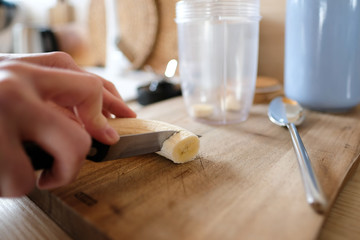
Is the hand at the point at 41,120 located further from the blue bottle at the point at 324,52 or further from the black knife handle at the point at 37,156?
the blue bottle at the point at 324,52

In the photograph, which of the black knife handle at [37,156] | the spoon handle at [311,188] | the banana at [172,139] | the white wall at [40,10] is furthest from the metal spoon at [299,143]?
the white wall at [40,10]

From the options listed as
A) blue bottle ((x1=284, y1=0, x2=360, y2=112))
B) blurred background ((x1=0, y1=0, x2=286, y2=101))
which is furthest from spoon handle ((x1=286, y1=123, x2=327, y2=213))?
blurred background ((x1=0, y1=0, x2=286, y2=101))

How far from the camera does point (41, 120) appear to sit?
0.78 ft

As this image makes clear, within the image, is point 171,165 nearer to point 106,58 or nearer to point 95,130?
point 95,130

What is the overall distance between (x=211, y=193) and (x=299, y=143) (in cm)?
17

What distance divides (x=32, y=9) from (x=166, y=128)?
2008 millimetres

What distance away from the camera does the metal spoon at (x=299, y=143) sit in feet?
0.89

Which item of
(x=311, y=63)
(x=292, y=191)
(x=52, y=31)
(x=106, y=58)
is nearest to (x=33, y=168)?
(x=292, y=191)

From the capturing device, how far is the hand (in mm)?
229

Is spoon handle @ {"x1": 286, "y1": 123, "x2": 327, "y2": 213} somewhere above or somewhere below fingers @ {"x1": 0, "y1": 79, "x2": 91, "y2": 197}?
below

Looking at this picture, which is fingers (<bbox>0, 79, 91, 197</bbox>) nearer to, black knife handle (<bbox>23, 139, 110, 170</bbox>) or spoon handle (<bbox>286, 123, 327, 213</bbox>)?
black knife handle (<bbox>23, 139, 110, 170</bbox>)

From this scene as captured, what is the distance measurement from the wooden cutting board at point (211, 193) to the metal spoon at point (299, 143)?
0.5 inches

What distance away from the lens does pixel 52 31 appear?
128cm

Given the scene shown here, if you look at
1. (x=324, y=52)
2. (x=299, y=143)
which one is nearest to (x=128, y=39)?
(x=324, y=52)
